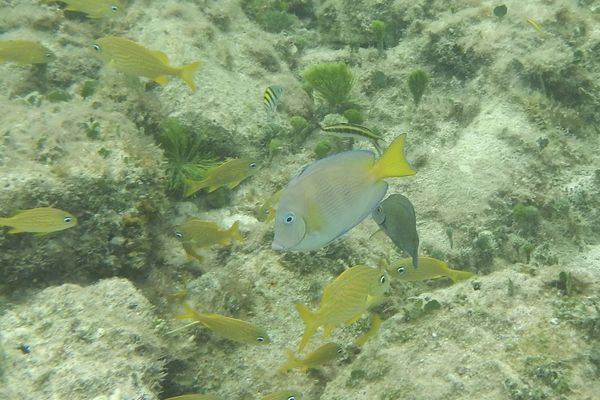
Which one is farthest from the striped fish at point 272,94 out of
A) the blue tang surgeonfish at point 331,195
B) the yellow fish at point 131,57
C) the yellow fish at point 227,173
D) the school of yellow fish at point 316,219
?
the blue tang surgeonfish at point 331,195

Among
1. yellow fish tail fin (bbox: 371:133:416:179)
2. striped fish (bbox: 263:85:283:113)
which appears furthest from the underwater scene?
striped fish (bbox: 263:85:283:113)

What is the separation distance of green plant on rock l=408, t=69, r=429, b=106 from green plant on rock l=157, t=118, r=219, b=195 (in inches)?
116

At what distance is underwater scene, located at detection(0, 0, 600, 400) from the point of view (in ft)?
9.04

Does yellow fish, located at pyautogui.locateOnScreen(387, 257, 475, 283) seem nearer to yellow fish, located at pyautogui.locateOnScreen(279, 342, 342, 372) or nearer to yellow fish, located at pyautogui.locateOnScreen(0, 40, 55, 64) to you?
yellow fish, located at pyautogui.locateOnScreen(279, 342, 342, 372)

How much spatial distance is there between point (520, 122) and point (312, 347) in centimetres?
396

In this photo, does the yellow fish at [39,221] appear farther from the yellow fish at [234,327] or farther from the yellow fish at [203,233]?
the yellow fish at [234,327]

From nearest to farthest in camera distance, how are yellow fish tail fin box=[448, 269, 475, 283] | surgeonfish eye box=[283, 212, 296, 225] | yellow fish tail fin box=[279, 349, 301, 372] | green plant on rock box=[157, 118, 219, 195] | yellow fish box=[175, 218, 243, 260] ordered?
surgeonfish eye box=[283, 212, 296, 225]
yellow fish tail fin box=[279, 349, 301, 372]
yellow fish tail fin box=[448, 269, 475, 283]
yellow fish box=[175, 218, 243, 260]
green plant on rock box=[157, 118, 219, 195]

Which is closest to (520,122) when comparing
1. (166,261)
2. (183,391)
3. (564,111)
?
(564,111)

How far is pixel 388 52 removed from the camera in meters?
7.26

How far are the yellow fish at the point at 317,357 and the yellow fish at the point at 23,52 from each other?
4.83 metres

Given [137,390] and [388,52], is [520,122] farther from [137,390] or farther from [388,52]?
[137,390]

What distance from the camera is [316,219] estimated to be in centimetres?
177

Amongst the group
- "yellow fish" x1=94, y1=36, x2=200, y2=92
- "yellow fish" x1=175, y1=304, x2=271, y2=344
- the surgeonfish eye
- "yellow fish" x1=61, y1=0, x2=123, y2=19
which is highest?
the surgeonfish eye

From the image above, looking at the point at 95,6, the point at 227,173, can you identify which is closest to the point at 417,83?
the point at 227,173
